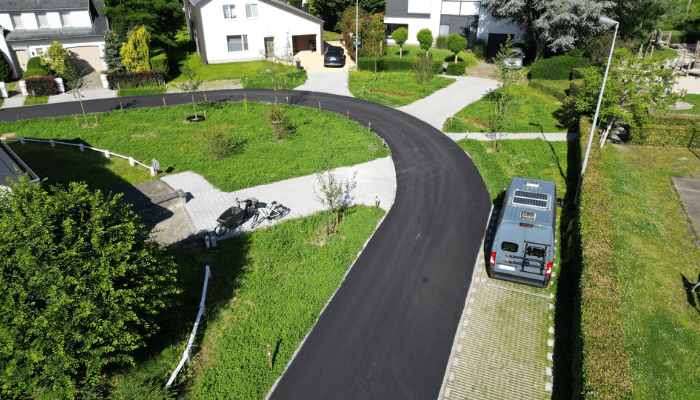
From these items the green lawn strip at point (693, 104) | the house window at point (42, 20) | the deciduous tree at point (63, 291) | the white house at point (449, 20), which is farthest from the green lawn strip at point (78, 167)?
the white house at point (449, 20)

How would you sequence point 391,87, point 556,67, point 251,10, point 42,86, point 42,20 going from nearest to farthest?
1. point 42,86
2. point 556,67
3. point 391,87
4. point 42,20
5. point 251,10

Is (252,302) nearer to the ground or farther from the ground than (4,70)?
nearer to the ground

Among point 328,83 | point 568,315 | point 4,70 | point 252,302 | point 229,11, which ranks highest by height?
point 229,11

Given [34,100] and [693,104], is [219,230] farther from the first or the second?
[693,104]

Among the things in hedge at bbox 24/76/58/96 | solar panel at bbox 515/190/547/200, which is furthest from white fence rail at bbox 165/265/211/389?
hedge at bbox 24/76/58/96

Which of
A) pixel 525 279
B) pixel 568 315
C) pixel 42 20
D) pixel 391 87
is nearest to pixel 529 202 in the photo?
pixel 525 279

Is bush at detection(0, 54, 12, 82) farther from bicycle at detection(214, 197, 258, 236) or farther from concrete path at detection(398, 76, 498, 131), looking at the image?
concrete path at detection(398, 76, 498, 131)

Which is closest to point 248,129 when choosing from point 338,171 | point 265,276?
point 338,171
